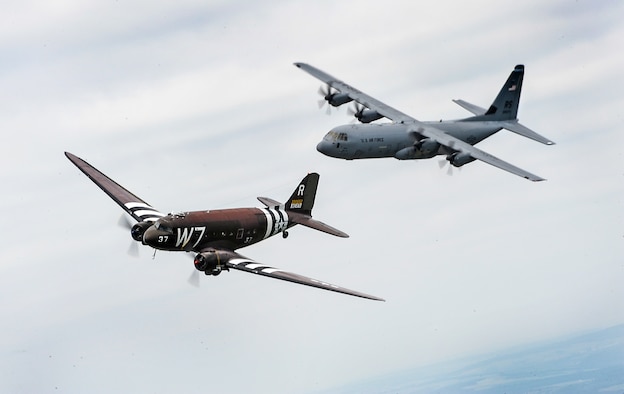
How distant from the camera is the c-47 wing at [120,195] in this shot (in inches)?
3108

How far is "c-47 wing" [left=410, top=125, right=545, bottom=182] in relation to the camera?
86.0 meters

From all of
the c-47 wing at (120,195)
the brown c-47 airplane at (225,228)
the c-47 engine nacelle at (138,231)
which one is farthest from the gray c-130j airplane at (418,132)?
the c-47 engine nacelle at (138,231)

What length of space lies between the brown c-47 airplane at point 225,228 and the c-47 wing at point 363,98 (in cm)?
1787

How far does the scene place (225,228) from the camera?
75500mm

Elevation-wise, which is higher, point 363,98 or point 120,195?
point 363,98

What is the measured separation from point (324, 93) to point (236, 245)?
3221cm

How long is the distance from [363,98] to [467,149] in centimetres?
1607

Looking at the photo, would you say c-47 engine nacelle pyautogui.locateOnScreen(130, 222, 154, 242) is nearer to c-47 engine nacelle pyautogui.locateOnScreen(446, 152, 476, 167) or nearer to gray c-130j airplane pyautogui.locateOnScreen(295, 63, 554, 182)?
gray c-130j airplane pyautogui.locateOnScreen(295, 63, 554, 182)

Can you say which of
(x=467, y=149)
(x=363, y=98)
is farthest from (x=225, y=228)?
(x=363, y=98)

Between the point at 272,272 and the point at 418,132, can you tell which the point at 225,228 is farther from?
the point at 418,132

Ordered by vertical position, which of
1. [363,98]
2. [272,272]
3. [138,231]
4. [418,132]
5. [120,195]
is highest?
[363,98]

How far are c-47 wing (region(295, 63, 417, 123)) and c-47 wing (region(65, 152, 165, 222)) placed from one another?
27.7m

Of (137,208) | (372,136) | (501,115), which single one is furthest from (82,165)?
(501,115)

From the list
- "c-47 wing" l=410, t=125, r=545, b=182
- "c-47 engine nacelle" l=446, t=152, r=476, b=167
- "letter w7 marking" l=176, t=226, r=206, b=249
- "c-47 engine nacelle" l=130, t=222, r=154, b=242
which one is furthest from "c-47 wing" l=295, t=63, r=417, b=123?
"c-47 engine nacelle" l=130, t=222, r=154, b=242
